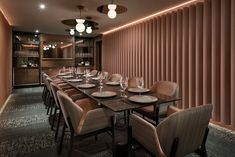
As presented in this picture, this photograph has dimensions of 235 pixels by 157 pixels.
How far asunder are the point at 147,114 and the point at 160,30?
2772 mm

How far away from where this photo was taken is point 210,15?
3.29 m

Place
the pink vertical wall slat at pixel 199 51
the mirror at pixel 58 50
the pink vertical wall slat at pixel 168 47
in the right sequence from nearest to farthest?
the pink vertical wall slat at pixel 199 51 → the pink vertical wall slat at pixel 168 47 → the mirror at pixel 58 50

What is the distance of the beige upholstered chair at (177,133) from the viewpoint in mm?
1391

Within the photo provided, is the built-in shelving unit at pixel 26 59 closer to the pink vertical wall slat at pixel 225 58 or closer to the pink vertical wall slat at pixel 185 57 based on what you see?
the pink vertical wall slat at pixel 185 57

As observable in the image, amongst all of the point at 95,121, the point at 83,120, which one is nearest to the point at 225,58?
the point at 95,121

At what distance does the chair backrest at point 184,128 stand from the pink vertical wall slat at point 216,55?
1.95 meters

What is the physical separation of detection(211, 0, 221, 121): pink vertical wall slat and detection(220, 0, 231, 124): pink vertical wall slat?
0.10 m

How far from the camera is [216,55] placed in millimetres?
3193

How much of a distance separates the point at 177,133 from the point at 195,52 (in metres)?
2.65

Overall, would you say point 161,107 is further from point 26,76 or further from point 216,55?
point 26,76

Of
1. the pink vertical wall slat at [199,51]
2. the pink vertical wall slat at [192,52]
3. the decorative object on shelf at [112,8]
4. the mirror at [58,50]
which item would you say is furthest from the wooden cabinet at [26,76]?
the pink vertical wall slat at [199,51]

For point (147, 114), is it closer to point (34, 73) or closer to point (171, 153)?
point (171, 153)

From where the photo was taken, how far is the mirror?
8383 mm

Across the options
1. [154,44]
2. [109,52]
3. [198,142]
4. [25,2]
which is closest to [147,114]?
[198,142]
